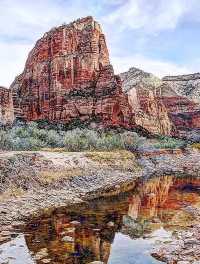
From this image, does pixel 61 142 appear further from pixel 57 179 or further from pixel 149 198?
pixel 149 198

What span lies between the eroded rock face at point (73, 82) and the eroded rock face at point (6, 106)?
9.57m

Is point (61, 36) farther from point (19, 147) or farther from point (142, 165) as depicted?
point (19, 147)

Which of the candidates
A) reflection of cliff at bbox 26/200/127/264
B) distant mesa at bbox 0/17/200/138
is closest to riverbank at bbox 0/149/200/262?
reflection of cliff at bbox 26/200/127/264

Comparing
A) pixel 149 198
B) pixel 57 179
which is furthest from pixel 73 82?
pixel 149 198

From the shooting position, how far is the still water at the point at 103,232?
25578 mm

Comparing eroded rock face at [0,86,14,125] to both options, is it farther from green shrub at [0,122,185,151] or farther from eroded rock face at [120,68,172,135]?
eroded rock face at [120,68,172,135]

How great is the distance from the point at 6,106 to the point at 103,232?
4016 inches

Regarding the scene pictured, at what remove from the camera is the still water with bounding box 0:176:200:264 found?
25.6 m

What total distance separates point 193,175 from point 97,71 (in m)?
67.6

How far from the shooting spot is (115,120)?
13425cm

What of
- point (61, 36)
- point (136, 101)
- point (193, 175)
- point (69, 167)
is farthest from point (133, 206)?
point (136, 101)

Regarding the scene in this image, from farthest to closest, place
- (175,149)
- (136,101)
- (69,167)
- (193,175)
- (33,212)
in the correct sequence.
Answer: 1. (136,101)
2. (175,149)
3. (193,175)
4. (69,167)
5. (33,212)

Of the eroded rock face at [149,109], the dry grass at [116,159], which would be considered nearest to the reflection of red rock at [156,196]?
the dry grass at [116,159]

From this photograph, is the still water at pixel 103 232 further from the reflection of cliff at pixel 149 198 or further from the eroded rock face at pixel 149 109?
the eroded rock face at pixel 149 109
